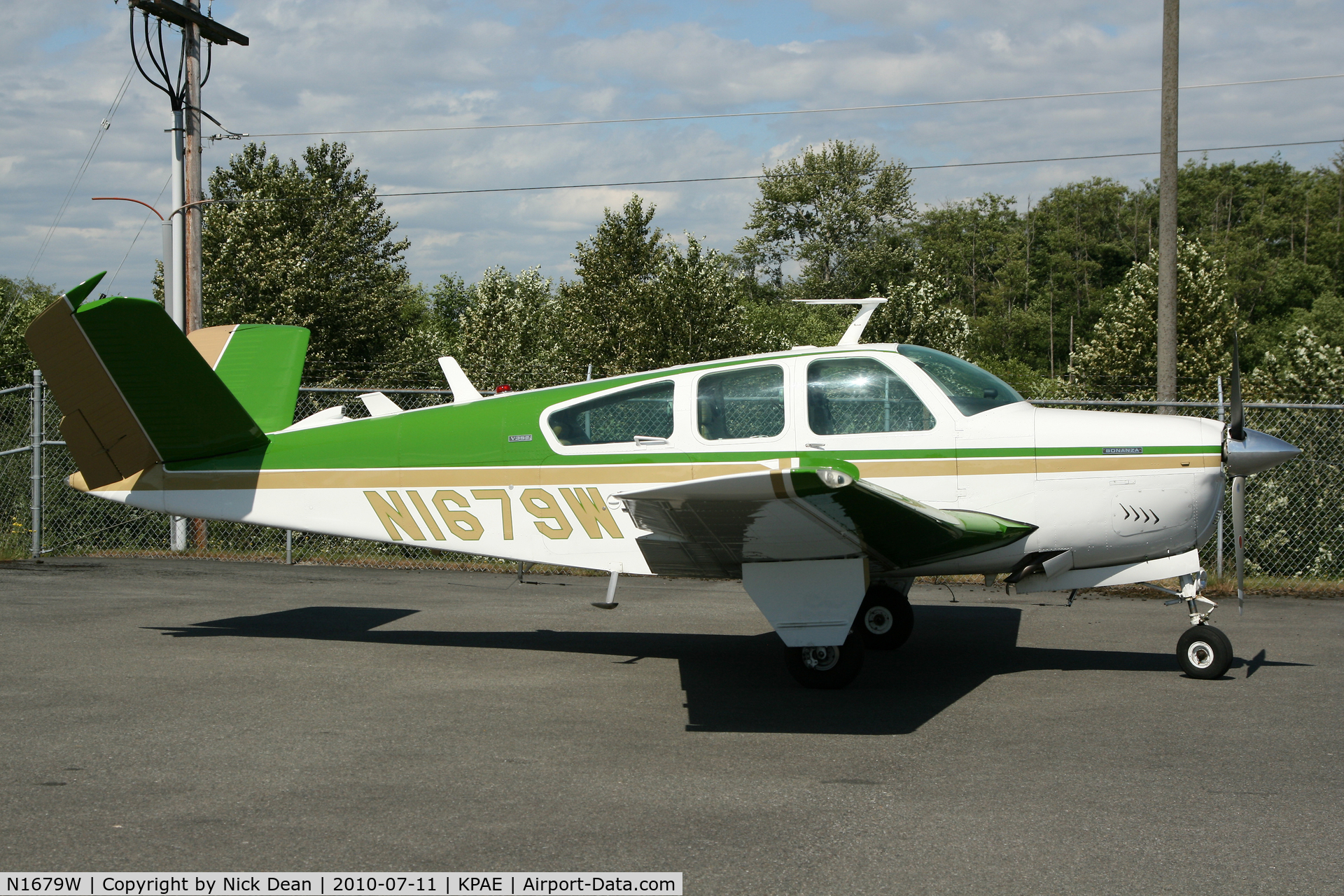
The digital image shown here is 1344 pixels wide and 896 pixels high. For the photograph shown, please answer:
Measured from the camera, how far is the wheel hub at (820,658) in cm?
631

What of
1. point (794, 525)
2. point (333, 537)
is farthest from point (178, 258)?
point (794, 525)

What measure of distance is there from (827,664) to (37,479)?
401 inches

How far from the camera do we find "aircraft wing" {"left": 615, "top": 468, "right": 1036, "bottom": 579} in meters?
4.80

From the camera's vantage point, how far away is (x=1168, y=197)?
42.8ft

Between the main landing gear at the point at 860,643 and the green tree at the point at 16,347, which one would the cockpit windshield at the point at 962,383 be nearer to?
the main landing gear at the point at 860,643

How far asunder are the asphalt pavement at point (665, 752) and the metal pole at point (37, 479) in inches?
147

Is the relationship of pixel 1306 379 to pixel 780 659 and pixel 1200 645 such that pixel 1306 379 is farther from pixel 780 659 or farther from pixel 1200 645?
pixel 780 659

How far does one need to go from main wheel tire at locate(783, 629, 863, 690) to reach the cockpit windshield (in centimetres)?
175

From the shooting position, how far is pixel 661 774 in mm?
4602

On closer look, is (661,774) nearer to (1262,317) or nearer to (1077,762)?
(1077,762)

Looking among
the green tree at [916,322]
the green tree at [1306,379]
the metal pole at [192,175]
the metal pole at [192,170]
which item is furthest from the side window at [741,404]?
the green tree at [916,322]

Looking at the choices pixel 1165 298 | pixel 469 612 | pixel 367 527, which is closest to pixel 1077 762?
pixel 367 527

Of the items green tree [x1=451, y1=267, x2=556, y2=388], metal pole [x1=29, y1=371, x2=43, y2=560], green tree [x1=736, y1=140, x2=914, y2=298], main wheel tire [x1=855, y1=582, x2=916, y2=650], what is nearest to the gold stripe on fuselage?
main wheel tire [x1=855, y1=582, x2=916, y2=650]

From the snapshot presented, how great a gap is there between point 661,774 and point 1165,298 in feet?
35.2
